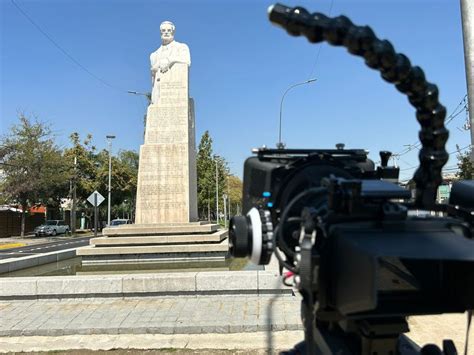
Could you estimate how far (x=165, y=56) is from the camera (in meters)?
16.1

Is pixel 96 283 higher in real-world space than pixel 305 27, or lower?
lower

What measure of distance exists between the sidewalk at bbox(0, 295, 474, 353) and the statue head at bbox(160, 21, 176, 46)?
11939 mm

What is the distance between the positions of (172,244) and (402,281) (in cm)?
1117

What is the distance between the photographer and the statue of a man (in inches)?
632

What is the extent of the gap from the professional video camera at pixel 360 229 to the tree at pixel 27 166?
39435 millimetres

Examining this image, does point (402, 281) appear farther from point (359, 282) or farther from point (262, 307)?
point (262, 307)

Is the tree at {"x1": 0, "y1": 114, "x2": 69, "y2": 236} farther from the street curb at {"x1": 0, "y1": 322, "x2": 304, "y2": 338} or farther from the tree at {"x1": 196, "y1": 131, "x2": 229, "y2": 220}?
the street curb at {"x1": 0, "y1": 322, "x2": 304, "y2": 338}

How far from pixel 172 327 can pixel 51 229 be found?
40219 millimetres

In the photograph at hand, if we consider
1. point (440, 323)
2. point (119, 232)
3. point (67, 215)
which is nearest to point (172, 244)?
point (119, 232)

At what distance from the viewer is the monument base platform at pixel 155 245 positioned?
12.1m

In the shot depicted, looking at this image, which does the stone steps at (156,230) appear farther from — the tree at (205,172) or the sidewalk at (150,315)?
the tree at (205,172)

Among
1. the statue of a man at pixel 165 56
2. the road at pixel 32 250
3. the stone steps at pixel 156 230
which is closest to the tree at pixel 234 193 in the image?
the road at pixel 32 250

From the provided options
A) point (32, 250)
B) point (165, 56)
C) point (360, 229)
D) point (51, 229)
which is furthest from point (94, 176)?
point (360, 229)

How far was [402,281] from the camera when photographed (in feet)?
5.53
